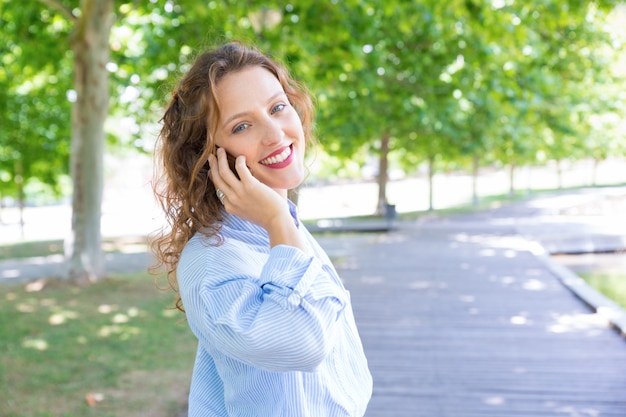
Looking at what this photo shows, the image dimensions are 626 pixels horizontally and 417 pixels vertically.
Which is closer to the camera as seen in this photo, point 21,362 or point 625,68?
point 21,362

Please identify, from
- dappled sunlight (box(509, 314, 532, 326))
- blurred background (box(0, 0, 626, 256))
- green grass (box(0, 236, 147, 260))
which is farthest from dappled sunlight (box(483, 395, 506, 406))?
green grass (box(0, 236, 147, 260))

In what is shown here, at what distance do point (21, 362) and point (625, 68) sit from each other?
2944 cm

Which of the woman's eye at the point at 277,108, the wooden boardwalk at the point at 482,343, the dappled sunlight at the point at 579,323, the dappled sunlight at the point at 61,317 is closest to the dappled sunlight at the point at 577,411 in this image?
the wooden boardwalk at the point at 482,343

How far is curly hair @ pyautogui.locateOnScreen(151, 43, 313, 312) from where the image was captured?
1732mm

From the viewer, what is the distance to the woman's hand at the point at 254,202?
156 centimetres

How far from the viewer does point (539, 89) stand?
13.7 meters

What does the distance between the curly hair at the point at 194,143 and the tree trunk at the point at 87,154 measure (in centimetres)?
956

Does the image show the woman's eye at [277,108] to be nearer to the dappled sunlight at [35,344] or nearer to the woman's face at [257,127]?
the woman's face at [257,127]

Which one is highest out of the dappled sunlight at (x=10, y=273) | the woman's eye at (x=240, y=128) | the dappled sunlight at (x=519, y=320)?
the woman's eye at (x=240, y=128)

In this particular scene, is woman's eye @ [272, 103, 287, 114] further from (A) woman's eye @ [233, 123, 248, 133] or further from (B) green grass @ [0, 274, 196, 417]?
(B) green grass @ [0, 274, 196, 417]

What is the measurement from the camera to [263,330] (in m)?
1.39

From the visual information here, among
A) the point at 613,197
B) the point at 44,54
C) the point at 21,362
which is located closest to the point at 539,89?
the point at 44,54

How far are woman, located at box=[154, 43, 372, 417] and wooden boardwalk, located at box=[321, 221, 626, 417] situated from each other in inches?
150

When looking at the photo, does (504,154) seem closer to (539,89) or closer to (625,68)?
(625,68)
